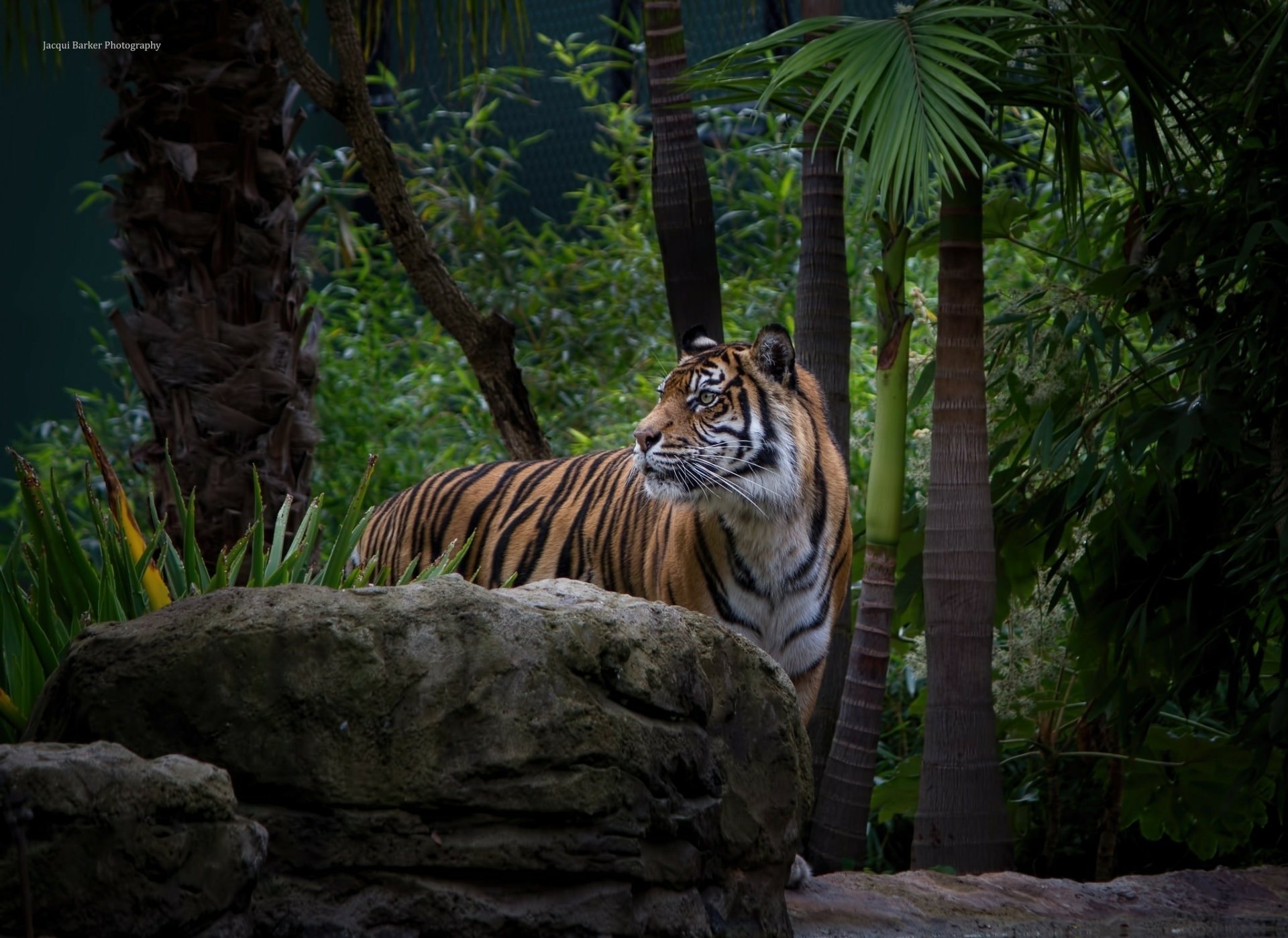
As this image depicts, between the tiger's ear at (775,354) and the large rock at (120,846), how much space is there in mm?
2329

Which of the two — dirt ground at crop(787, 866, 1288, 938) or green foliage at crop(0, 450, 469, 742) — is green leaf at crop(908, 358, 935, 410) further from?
green foliage at crop(0, 450, 469, 742)

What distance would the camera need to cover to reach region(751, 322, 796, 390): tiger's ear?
397cm

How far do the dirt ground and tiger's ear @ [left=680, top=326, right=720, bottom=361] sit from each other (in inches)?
60.6

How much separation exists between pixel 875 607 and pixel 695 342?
0.91 m

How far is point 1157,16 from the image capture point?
3.91 metres

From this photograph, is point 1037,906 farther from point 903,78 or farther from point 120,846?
point 120,846

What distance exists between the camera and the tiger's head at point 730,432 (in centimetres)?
394

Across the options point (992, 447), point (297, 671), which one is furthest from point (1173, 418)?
point (297, 671)

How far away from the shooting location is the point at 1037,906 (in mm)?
3166

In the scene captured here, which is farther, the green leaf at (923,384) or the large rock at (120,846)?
the green leaf at (923,384)

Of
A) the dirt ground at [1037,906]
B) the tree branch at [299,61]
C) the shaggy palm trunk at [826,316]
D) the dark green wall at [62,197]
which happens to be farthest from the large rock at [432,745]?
the dark green wall at [62,197]

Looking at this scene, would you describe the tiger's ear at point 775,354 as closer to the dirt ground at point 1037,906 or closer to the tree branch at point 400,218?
the tree branch at point 400,218

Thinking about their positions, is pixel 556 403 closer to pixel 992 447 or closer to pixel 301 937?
pixel 992 447

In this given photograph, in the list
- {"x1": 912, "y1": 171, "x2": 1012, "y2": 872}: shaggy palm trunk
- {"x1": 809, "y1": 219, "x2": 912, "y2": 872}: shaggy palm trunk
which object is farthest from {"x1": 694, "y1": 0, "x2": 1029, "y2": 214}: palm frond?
{"x1": 809, "y1": 219, "x2": 912, "y2": 872}: shaggy palm trunk
